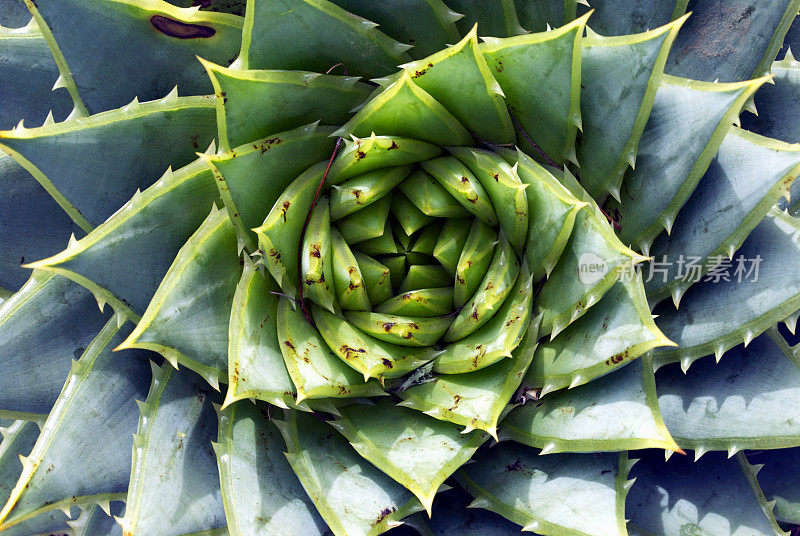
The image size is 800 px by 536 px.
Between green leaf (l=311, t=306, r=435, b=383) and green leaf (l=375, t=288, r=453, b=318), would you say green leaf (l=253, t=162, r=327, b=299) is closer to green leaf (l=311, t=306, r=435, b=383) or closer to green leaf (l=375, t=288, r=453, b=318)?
green leaf (l=311, t=306, r=435, b=383)

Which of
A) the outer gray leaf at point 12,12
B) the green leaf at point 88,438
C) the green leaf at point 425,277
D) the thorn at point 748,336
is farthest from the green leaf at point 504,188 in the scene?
the outer gray leaf at point 12,12

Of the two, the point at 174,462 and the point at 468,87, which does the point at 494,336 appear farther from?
the point at 174,462

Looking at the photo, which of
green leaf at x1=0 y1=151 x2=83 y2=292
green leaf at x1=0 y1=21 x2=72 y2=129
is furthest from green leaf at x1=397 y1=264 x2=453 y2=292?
green leaf at x1=0 y1=21 x2=72 y2=129

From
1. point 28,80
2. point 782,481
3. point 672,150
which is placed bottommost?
point 782,481

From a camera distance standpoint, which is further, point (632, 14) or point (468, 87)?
point (632, 14)

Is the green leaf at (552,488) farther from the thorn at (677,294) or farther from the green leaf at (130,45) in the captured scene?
the green leaf at (130,45)

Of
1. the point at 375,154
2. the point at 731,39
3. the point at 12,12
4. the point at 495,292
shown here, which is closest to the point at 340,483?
the point at 495,292
